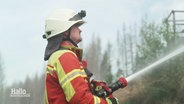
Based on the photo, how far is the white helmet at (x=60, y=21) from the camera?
428cm

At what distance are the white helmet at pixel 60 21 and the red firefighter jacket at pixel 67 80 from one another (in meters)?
0.15

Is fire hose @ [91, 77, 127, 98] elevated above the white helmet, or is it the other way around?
the white helmet

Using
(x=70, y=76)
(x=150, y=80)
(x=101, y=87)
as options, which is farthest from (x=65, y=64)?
(x=150, y=80)

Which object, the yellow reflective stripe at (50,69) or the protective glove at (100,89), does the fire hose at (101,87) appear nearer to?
the protective glove at (100,89)

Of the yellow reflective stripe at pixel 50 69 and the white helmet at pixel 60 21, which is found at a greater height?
the white helmet at pixel 60 21

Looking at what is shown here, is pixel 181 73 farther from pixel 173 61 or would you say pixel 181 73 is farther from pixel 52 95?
pixel 52 95

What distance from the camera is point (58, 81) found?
411cm

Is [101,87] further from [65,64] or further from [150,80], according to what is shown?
[150,80]

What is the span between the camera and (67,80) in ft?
13.1

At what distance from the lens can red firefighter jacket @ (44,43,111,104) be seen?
13.0 feet

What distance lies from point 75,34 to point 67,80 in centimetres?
49

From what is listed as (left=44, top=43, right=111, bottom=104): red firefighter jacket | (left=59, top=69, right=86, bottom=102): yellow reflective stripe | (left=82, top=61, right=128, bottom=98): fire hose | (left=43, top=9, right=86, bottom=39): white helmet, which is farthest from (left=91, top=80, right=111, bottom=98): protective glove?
(left=43, top=9, right=86, bottom=39): white helmet

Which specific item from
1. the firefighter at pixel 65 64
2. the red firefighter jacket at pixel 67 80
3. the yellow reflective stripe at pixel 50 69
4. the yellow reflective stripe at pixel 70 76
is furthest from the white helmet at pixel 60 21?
the yellow reflective stripe at pixel 70 76

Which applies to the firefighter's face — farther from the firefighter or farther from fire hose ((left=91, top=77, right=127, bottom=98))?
fire hose ((left=91, top=77, right=127, bottom=98))
